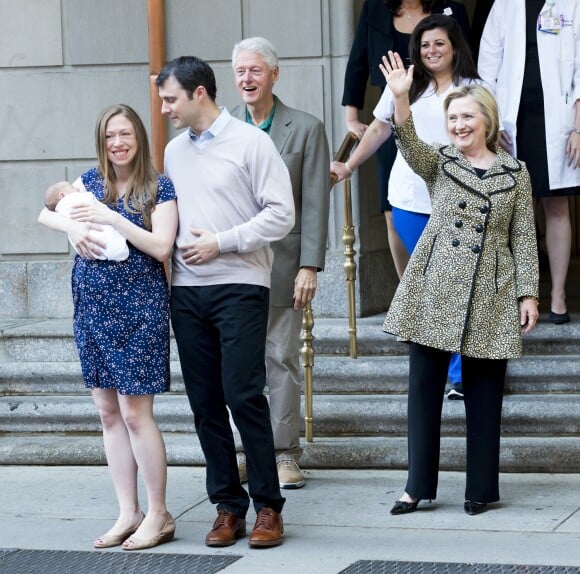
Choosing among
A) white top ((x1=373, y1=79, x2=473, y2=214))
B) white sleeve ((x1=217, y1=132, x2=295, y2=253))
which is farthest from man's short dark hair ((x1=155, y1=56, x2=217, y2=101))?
white top ((x1=373, y1=79, x2=473, y2=214))

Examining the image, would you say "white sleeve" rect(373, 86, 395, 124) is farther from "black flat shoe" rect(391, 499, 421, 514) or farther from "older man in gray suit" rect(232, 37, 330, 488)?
"black flat shoe" rect(391, 499, 421, 514)

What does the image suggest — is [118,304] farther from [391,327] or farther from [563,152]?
[563,152]

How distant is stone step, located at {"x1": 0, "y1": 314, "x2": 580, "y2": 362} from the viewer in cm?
715

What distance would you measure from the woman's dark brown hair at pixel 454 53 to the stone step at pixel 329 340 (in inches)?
63.7

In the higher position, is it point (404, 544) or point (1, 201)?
point (1, 201)

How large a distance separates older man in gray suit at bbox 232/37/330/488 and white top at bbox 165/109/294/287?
62 centimetres

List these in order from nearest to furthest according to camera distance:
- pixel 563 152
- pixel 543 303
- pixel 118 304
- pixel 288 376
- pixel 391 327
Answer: pixel 118 304 < pixel 391 327 < pixel 288 376 < pixel 563 152 < pixel 543 303

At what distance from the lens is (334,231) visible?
7898 millimetres

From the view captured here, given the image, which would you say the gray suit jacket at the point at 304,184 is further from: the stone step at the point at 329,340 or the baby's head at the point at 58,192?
the stone step at the point at 329,340

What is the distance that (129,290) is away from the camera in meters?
5.29

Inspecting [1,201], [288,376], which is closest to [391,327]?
[288,376]

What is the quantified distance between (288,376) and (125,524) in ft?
3.69

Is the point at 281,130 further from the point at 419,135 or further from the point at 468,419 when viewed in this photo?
the point at 468,419

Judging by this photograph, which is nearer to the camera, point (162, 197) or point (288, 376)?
point (162, 197)
